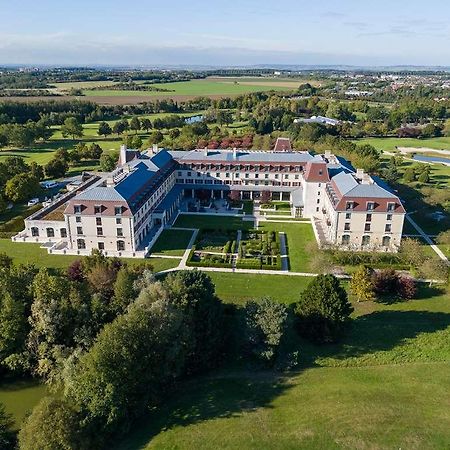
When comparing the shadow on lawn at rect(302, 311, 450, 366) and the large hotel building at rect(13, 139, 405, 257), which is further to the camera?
the large hotel building at rect(13, 139, 405, 257)

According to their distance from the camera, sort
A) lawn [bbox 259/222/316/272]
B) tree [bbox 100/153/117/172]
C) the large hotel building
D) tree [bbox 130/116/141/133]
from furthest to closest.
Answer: tree [bbox 130/116/141/133]
tree [bbox 100/153/117/172]
the large hotel building
lawn [bbox 259/222/316/272]

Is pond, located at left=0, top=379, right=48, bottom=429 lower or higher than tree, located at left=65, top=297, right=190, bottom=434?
lower

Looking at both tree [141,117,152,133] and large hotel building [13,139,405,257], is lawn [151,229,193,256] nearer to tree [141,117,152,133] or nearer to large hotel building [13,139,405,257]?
large hotel building [13,139,405,257]

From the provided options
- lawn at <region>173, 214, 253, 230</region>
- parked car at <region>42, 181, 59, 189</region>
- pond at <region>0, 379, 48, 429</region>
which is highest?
parked car at <region>42, 181, 59, 189</region>

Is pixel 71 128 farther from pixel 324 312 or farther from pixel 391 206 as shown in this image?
pixel 324 312

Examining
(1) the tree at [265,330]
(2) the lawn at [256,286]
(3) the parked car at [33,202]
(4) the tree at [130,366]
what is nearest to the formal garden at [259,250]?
(2) the lawn at [256,286]

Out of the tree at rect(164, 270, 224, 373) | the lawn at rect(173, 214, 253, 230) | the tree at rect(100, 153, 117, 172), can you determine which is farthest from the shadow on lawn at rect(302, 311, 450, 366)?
the tree at rect(100, 153, 117, 172)

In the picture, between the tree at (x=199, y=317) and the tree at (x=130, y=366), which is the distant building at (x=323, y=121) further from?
the tree at (x=130, y=366)

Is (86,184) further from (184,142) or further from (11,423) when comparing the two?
(11,423)

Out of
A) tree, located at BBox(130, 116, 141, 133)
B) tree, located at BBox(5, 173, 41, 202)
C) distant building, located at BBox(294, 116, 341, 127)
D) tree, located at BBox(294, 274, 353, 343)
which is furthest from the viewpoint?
distant building, located at BBox(294, 116, 341, 127)
